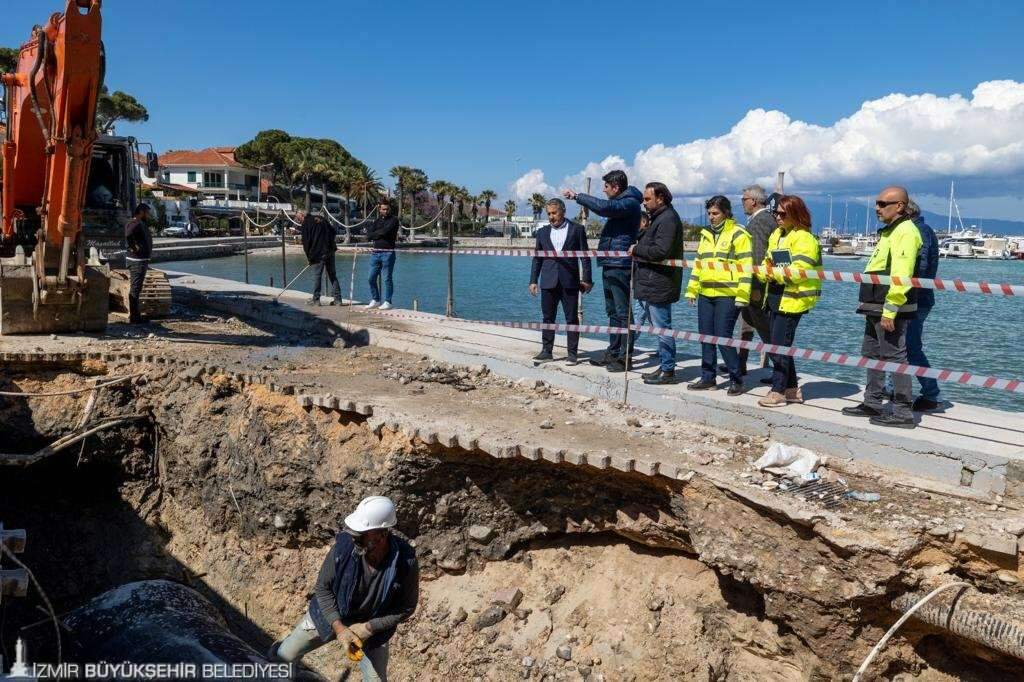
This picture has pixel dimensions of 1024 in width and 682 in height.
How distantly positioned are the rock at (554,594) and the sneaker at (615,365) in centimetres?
231

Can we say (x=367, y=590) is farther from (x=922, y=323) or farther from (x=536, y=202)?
(x=536, y=202)

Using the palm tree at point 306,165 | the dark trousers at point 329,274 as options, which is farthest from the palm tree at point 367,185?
the dark trousers at point 329,274

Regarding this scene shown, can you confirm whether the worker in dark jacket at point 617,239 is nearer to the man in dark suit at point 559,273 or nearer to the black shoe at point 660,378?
the man in dark suit at point 559,273

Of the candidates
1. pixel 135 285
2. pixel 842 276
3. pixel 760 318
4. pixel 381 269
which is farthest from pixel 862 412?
pixel 135 285

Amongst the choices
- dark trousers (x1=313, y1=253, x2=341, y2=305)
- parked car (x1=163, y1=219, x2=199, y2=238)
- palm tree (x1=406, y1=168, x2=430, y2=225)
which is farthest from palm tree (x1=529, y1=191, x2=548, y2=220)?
dark trousers (x1=313, y1=253, x2=341, y2=305)

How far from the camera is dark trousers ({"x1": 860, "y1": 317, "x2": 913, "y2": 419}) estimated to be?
213 inches

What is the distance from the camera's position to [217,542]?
7.94m

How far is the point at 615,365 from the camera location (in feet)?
24.6

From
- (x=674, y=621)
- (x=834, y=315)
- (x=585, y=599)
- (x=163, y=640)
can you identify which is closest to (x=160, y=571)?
(x=163, y=640)

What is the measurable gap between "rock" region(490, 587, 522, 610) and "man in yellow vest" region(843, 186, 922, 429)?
3052 mm

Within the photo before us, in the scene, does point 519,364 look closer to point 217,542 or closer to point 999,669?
point 217,542

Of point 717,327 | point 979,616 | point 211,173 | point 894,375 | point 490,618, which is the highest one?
point 211,173

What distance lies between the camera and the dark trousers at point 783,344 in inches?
239

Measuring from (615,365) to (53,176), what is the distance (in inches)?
277
